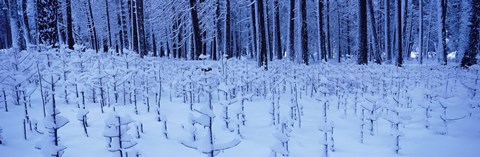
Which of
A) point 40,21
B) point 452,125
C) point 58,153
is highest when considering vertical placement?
point 40,21

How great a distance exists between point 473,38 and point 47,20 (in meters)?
17.1

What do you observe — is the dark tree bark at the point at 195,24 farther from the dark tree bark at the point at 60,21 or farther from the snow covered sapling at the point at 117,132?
the dark tree bark at the point at 60,21

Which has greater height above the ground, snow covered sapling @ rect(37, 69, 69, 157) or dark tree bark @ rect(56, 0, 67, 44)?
dark tree bark @ rect(56, 0, 67, 44)

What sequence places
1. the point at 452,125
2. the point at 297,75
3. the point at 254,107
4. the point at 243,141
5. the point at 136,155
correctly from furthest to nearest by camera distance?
the point at 297,75
the point at 254,107
the point at 452,125
the point at 243,141
the point at 136,155

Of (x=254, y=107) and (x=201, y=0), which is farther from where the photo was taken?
(x=201, y=0)

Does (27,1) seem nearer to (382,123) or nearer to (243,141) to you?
(243,141)

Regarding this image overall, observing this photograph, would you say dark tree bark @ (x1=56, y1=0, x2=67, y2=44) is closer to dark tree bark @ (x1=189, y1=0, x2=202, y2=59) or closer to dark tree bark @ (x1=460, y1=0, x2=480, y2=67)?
dark tree bark @ (x1=189, y1=0, x2=202, y2=59)

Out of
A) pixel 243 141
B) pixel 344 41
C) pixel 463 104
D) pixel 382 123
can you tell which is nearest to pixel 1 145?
pixel 243 141

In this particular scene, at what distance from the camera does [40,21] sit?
Answer: 40.2ft

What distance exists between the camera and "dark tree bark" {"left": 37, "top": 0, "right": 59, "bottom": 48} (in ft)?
39.9

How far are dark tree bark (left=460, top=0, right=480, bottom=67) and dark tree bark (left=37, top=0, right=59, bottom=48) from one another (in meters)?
16.4

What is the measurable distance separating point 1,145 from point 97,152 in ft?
3.45

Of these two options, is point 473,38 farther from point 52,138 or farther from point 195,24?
point 52,138

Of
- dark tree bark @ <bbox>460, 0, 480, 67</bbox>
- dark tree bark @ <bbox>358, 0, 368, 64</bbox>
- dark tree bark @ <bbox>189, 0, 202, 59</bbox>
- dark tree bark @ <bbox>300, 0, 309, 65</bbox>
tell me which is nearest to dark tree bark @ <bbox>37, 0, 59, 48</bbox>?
dark tree bark @ <bbox>189, 0, 202, 59</bbox>
